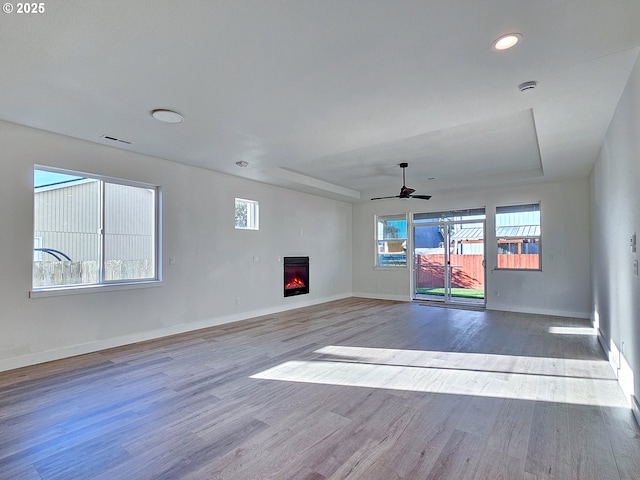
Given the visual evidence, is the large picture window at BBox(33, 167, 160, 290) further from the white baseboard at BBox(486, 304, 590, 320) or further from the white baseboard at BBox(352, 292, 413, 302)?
the white baseboard at BBox(486, 304, 590, 320)

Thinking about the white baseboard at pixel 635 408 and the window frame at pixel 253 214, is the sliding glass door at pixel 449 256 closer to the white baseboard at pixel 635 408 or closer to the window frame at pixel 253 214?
the window frame at pixel 253 214

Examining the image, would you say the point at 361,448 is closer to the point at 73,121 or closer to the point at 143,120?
the point at 143,120

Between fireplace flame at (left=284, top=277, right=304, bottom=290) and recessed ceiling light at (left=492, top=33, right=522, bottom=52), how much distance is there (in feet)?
19.4

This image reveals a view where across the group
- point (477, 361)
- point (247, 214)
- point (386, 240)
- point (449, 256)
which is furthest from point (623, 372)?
point (386, 240)

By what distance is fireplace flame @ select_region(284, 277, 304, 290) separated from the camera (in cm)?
734

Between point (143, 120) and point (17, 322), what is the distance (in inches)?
107

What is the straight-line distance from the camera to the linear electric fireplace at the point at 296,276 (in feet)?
24.0

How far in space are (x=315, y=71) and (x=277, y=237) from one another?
15.6 feet

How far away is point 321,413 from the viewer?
8.40 feet

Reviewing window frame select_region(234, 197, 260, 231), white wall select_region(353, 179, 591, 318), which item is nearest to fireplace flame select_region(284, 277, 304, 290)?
window frame select_region(234, 197, 260, 231)

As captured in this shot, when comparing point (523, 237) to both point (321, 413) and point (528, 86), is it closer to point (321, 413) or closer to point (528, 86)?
point (528, 86)

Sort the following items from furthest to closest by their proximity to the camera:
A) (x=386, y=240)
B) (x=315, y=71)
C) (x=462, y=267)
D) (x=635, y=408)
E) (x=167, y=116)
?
(x=386, y=240), (x=462, y=267), (x=167, y=116), (x=315, y=71), (x=635, y=408)

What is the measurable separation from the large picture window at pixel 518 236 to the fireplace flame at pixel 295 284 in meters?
4.53

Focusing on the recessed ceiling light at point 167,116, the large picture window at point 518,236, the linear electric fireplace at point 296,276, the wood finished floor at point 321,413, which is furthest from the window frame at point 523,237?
the recessed ceiling light at point 167,116
